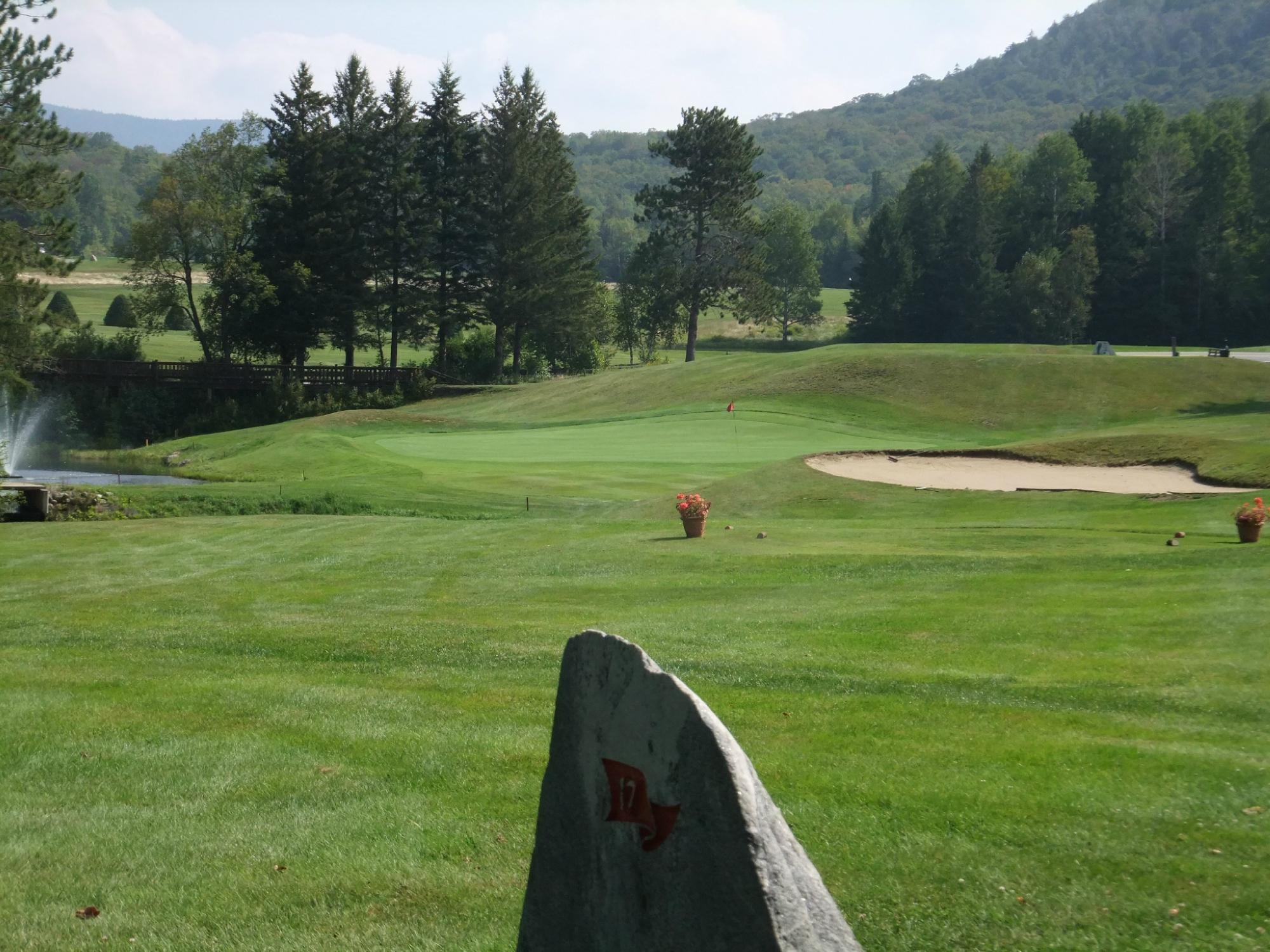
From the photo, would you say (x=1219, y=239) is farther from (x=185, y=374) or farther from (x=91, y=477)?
(x=91, y=477)

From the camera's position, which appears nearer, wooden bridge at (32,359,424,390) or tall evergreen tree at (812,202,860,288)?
wooden bridge at (32,359,424,390)

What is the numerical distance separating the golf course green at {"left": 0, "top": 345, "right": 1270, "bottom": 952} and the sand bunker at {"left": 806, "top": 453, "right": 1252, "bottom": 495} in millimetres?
1012

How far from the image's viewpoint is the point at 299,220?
2813 inches

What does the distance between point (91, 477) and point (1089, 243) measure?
73.1 meters

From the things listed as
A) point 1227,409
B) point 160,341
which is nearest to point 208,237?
point 160,341

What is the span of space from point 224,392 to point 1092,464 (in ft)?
173

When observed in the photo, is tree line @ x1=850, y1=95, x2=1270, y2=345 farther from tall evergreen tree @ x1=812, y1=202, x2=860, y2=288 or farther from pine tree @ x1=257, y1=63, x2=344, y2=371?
tall evergreen tree @ x1=812, y1=202, x2=860, y2=288

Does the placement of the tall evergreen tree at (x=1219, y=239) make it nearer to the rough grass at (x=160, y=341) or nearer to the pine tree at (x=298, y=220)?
the rough grass at (x=160, y=341)

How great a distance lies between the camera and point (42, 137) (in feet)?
144

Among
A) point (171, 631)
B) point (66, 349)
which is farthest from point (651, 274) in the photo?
point (171, 631)

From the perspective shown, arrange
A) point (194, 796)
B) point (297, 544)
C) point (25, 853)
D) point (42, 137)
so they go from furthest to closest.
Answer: point (42, 137) → point (297, 544) → point (194, 796) → point (25, 853)

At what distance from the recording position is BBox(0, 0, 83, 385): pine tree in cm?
4272

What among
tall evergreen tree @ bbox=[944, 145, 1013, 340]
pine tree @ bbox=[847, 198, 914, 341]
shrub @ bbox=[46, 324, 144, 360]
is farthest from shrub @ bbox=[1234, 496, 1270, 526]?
pine tree @ bbox=[847, 198, 914, 341]

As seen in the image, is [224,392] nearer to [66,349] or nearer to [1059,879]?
[66,349]
